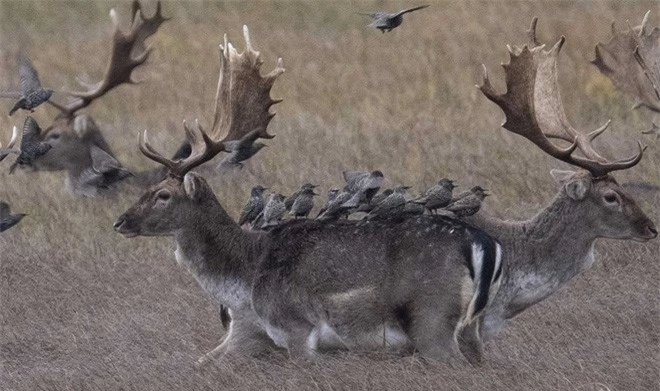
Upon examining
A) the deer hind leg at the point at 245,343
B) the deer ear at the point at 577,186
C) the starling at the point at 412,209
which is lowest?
the deer hind leg at the point at 245,343

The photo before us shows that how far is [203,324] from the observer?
8.66 meters

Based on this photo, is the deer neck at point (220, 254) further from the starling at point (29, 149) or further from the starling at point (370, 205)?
the starling at point (29, 149)

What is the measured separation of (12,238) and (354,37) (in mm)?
7639

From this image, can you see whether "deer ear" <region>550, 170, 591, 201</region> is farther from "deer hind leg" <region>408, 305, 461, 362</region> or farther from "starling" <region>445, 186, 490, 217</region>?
"deer hind leg" <region>408, 305, 461, 362</region>

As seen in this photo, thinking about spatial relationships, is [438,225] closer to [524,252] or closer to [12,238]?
[524,252]

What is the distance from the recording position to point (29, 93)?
10078mm

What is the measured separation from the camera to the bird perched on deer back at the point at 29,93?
392 inches

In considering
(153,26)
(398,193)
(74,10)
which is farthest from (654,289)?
(74,10)

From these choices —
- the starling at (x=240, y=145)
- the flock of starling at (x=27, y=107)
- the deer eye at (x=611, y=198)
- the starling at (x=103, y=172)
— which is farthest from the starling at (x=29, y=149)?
the deer eye at (x=611, y=198)

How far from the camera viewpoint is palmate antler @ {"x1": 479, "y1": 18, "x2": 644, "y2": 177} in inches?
313

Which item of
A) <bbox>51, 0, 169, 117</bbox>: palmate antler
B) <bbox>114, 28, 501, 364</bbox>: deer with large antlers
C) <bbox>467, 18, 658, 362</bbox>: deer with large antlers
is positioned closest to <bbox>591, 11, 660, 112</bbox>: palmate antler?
<bbox>467, 18, 658, 362</bbox>: deer with large antlers

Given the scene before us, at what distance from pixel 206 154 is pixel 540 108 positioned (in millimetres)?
1561

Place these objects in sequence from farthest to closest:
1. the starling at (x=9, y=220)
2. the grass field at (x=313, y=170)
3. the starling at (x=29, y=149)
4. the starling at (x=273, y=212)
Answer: the starling at (x=29, y=149), the starling at (x=9, y=220), the starling at (x=273, y=212), the grass field at (x=313, y=170)

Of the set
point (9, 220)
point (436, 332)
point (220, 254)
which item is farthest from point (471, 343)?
point (9, 220)
